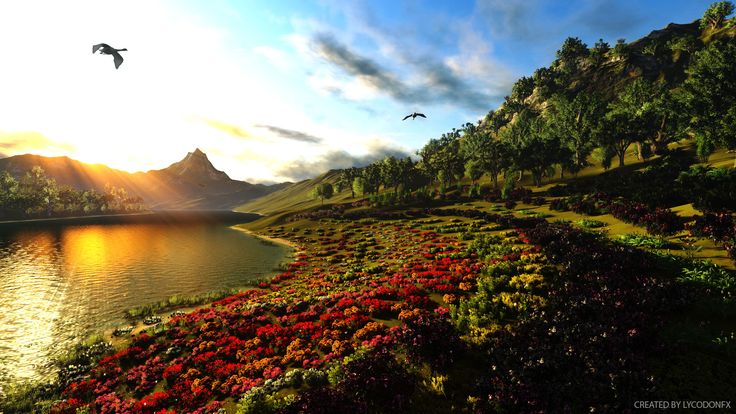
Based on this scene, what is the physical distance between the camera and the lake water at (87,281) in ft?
85.9

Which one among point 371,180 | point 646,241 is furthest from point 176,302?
point 371,180

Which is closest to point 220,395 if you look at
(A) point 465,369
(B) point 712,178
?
(A) point 465,369

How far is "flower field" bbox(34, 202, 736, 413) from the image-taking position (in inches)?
408

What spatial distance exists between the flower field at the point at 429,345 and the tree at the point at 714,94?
51.0m

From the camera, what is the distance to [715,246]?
65.1 feet

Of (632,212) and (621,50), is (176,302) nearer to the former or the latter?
(632,212)

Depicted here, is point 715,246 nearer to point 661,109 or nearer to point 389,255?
point 389,255

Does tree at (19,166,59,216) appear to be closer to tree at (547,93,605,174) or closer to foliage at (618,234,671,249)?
foliage at (618,234,671,249)

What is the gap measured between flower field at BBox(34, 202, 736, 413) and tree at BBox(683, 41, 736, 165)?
51009 millimetres

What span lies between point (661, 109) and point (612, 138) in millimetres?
13114

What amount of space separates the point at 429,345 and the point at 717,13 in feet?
929

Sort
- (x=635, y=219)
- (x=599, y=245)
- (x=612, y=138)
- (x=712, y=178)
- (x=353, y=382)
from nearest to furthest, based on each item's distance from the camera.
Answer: (x=353, y=382), (x=599, y=245), (x=635, y=219), (x=712, y=178), (x=612, y=138)

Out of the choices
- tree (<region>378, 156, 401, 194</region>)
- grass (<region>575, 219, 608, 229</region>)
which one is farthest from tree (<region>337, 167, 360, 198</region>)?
grass (<region>575, 219, 608, 229</region>)

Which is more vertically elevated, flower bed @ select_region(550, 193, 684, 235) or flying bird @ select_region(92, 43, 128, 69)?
flying bird @ select_region(92, 43, 128, 69)
